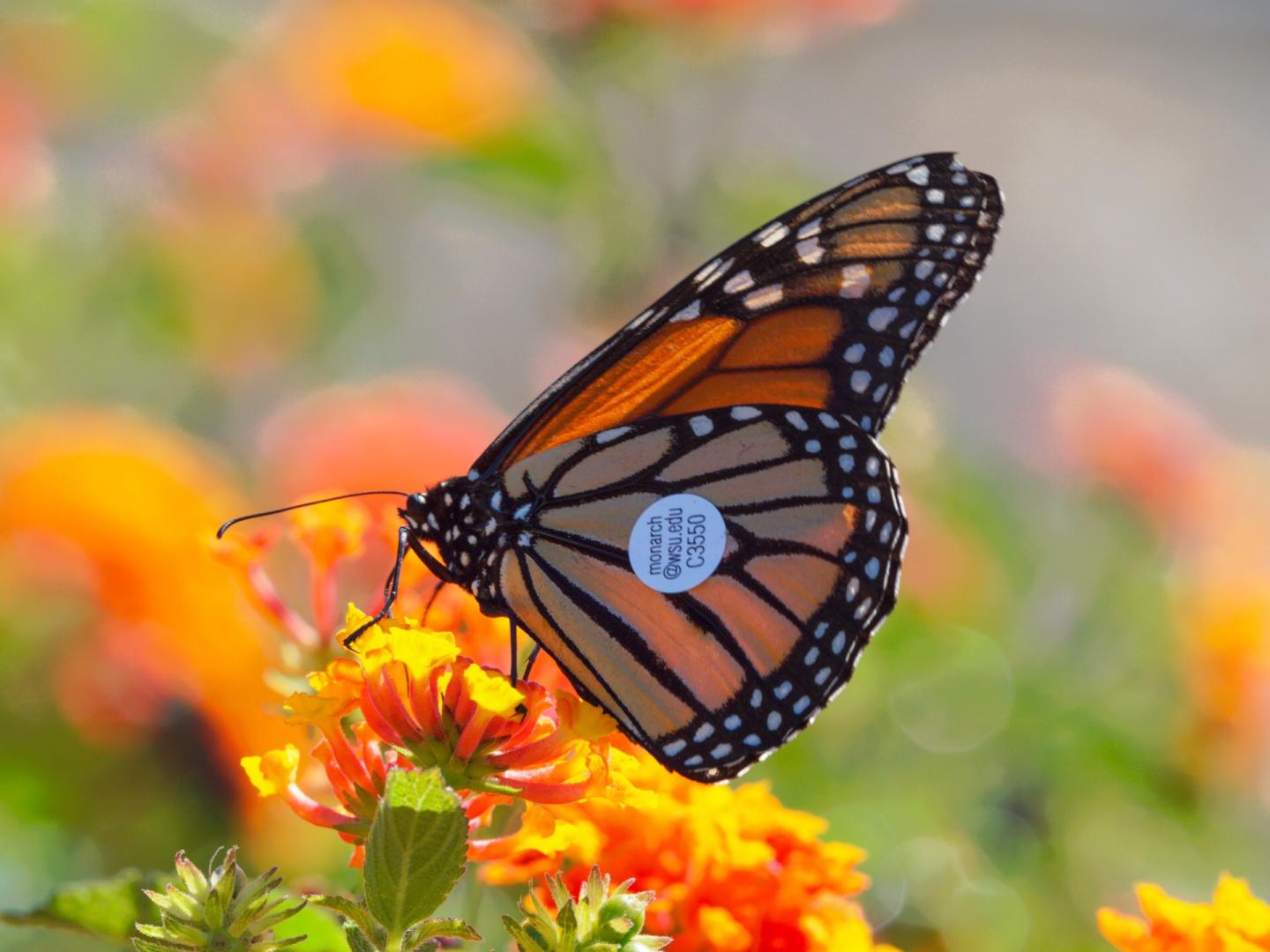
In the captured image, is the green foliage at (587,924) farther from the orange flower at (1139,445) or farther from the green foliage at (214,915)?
the orange flower at (1139,445)

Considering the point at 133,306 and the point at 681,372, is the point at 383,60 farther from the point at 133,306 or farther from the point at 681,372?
the point at 681,372

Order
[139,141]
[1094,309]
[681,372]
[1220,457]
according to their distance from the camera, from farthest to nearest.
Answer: [1094,309]
[139,141]
[1220,457]
[681,372]

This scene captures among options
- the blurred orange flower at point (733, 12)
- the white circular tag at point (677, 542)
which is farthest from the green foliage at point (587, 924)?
the blurred orange flower at point (733, 12)

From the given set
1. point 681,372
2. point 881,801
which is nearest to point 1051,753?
point 881,801

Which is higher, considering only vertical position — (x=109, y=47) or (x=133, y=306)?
(x=109, y=47)

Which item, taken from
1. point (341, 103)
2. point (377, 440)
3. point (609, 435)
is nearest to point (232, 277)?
point (341, 103)

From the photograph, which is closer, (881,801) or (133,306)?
(881,801)

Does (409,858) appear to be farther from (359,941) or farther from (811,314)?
(811,314)

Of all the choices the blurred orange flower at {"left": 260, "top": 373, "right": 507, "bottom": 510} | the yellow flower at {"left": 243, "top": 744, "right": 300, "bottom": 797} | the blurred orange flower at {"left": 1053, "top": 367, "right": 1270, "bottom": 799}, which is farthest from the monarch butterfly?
the blurred orange flower at {"left": 1053, "top": 367, "right": 1270, "bottom": 799}
